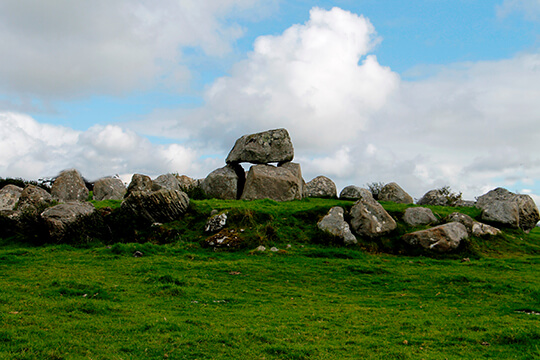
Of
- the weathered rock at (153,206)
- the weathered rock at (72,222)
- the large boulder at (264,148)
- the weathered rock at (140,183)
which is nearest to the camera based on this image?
the weathered rock at (72,222)

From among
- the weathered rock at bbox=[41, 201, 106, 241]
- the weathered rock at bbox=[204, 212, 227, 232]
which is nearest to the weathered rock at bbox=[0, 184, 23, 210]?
the weathered rock at bbox=[41, 201, 106, 241]

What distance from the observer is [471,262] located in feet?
70.2

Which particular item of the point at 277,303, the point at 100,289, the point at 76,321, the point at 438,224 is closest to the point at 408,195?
the point at 438,224

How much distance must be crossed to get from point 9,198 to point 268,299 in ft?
78.0

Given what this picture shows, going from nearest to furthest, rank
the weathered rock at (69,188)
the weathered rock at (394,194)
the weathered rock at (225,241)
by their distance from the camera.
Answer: the weathered rock at (225,241)
the weathered rock at (69,188)
the weathered rock at (394,194)

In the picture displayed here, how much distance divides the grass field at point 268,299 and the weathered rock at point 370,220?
2.47ft

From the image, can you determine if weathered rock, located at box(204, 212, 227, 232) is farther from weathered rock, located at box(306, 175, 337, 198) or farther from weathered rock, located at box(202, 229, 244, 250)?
weathered rock, located at box(306, 175, 337, 198)

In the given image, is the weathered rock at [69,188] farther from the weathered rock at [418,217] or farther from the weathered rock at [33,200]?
the weathered rock at [418,217]

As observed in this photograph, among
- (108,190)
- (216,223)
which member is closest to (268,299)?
(216,223)

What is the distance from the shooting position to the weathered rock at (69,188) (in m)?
33.6

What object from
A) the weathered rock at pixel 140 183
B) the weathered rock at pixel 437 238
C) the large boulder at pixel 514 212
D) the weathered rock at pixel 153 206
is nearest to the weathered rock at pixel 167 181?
the weathered rock at pixel 140 183

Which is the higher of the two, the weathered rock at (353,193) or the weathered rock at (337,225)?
the weathered rock at (353,193)

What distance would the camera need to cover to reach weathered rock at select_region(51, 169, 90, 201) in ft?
110

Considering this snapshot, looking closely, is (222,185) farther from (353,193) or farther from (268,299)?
(268,299)
